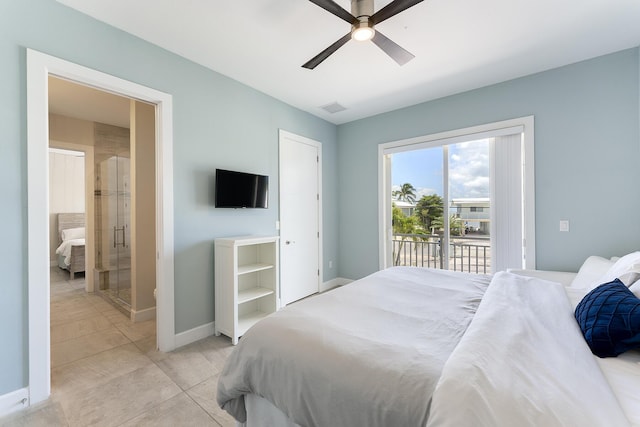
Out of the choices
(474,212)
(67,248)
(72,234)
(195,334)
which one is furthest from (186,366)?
(72,234)

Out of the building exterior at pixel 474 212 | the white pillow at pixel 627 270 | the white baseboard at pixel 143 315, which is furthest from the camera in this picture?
the building exterior at pixel 474 212

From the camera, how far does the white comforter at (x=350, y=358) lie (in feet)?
2.96

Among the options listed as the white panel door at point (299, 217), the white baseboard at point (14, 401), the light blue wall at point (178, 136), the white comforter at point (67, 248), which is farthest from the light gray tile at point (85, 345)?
the white comforter at point (67, 248)

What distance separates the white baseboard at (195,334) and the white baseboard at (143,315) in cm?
98

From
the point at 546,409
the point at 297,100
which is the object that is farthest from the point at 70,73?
the point at 546,409

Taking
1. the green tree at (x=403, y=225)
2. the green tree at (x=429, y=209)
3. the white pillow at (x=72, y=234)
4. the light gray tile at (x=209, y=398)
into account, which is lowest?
the light gray tile at (x=209, y=398)

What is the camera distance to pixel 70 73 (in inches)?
75.1

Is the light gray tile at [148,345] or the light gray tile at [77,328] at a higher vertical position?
the light gray tile at [77,328]

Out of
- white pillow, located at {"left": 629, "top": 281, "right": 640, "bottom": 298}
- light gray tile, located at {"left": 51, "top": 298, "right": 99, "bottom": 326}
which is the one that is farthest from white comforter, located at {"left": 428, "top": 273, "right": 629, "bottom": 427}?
light gray tile, located at {"left": 51, "top": 298, "right": 99, "bottom": 326}

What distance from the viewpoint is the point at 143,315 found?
3.11m

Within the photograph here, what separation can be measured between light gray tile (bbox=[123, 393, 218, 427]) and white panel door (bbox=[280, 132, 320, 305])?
1.80 metres

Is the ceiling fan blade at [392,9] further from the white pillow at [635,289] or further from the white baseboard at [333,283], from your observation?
the white baseboard at [333,283]

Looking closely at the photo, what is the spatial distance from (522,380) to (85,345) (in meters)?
3.40

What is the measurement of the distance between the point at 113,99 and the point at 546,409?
4.49m
